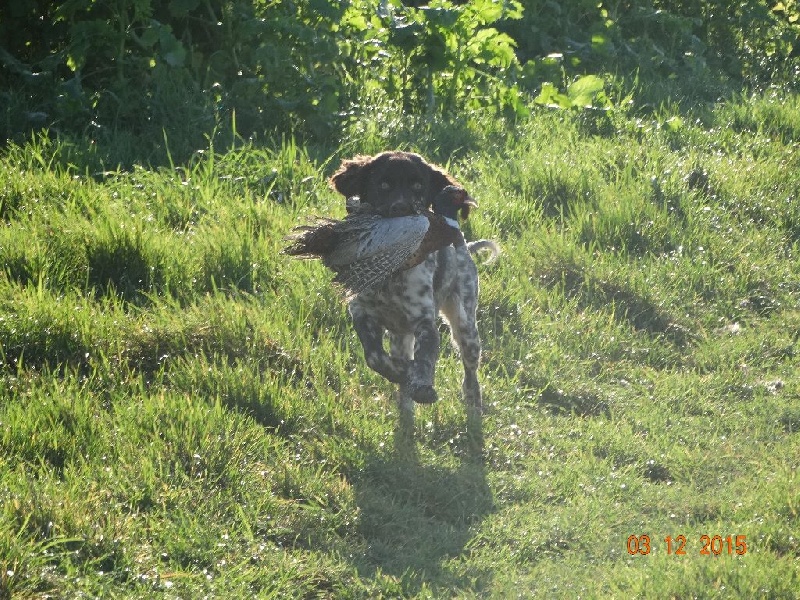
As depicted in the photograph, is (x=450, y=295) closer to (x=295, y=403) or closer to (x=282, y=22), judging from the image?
(x=295, y=403)

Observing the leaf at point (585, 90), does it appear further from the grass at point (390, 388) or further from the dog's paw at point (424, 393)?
the dog's paw at point (424, 393)

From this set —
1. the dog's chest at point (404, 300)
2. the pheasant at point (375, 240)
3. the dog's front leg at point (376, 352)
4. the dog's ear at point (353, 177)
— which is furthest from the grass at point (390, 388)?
the dog's ear at point (353, 177)

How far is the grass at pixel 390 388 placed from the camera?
171 inches

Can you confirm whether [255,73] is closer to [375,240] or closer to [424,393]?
[375,240]

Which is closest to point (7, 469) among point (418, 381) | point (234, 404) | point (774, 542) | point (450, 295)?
point (234, 404)

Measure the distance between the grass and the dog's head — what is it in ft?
2.87

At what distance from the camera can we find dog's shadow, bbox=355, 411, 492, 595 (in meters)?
4.43

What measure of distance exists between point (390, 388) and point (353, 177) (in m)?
1.04

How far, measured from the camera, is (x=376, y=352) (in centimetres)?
547

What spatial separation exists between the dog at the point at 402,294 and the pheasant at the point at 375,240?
0.27 ft

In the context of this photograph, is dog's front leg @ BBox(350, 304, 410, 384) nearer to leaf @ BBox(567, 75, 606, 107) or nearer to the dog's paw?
the dog's paw

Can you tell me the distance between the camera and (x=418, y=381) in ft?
17.4
